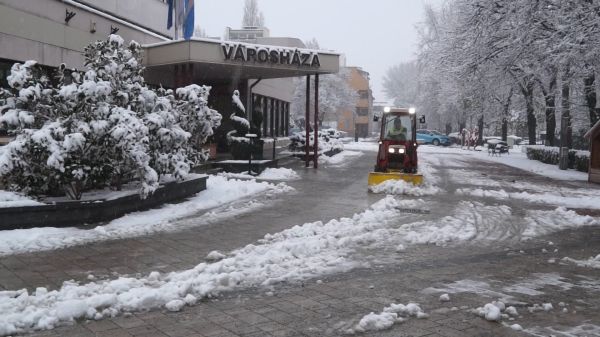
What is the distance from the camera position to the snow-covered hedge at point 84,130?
867 centimetres

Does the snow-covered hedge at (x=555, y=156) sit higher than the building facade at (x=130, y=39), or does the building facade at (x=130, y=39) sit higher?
the building facade at (x=130, y=39)

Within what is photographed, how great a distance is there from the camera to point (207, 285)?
18.9 ft

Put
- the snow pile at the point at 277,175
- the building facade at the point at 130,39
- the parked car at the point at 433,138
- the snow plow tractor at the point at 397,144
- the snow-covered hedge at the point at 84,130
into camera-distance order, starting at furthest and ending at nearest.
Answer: the parked car at the point at 433,138 → the snow pile at the point at 277,175 → the snow plow tractor at the point at 397,144 → the building facade at the point at 130,39 → the snow-covered hedge at the point at 84,130

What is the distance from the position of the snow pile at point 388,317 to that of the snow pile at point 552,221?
501cm

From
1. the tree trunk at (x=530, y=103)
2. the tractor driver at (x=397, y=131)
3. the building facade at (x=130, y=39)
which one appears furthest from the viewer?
the tree trunk at (x=530, y=103)

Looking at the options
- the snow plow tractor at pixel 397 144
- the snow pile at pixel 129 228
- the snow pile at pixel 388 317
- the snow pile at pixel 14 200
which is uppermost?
the snow plow tractor at pixel 397 144

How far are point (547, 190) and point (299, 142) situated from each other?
12913 millimetres

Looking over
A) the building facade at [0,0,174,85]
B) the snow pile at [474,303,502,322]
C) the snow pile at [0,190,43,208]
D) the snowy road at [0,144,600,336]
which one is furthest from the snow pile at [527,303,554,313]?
the building facade at [0,0,174,85]

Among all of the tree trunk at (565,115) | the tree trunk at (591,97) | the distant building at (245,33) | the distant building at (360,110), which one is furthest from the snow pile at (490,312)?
the distant building at (360,110)

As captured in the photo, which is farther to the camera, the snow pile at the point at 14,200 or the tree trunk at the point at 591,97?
the tree trunk at the point at 591,97

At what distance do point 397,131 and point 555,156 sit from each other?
1567 cm

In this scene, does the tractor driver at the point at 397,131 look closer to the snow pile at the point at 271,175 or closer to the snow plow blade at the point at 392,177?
the snow plow blade at the point at 392,177

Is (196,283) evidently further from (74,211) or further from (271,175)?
(271,175)

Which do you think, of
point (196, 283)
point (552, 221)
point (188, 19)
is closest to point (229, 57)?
point (188, 19)
